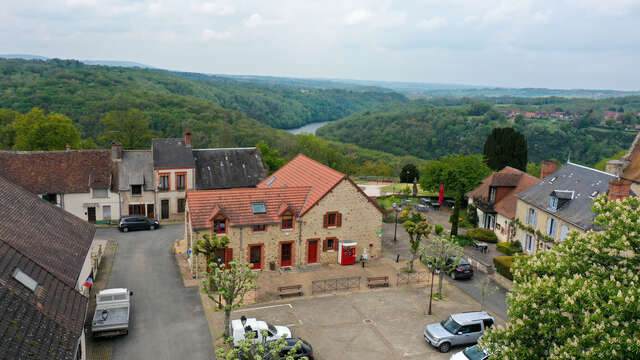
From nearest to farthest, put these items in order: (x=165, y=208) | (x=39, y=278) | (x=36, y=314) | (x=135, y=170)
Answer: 1. (x=36, y=314)
2. (x=39, y=278)
3. (x=135, y=170)
4. (x=165, y=208)

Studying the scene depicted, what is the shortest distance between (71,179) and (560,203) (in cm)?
4475

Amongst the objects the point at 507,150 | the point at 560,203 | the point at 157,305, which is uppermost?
the point at 507,150

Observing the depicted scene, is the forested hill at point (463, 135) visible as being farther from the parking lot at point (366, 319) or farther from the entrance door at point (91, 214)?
the entrance door at point (91, 214)

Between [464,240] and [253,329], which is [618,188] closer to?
[464,240]

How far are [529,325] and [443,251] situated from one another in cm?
1577

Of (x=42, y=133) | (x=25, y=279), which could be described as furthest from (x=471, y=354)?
(x=42, y=133)

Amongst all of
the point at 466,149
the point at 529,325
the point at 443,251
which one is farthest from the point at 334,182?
the point at 466,149

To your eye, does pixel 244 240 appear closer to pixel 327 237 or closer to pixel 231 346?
pixel 327 237

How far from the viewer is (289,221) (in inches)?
1455

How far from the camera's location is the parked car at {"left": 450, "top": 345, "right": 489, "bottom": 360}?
23839 millimetres

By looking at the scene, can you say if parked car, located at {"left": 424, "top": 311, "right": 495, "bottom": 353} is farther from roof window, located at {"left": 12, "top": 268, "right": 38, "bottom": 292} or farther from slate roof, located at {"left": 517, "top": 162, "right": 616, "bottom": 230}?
roof window, located at {"left": 12, "top": 268, "right": 38, "bottom": 292}

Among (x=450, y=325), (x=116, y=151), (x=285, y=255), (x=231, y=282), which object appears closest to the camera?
(x=231, y=282)

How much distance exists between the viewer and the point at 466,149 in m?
126

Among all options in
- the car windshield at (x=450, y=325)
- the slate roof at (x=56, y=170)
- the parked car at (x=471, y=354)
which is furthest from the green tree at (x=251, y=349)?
the slate roof at (x=56, y=170)
